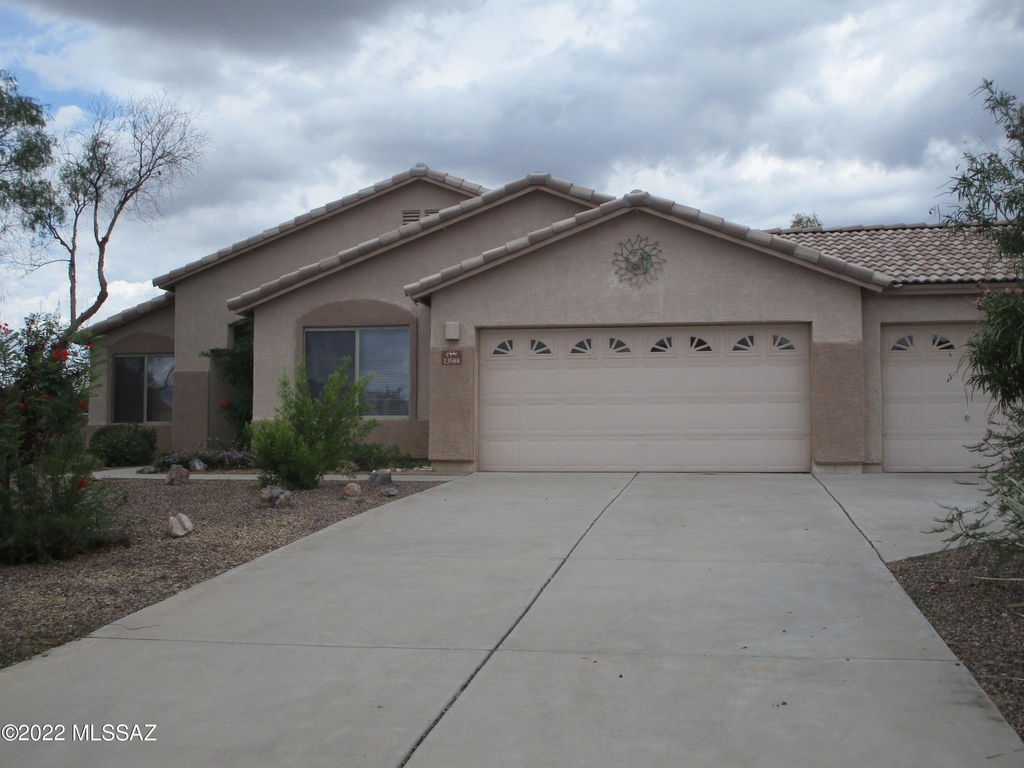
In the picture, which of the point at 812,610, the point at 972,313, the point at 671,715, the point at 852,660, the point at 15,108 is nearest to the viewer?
the point at 671,715

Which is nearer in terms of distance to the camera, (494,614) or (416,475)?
(494,614)

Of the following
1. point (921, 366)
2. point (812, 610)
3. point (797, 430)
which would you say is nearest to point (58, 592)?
point (812, 610)

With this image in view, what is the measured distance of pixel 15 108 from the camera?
24.5m

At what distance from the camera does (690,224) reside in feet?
45.1

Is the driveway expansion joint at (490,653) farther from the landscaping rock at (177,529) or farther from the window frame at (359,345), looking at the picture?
the window frame at (359,345)

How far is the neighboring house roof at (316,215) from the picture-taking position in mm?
18172

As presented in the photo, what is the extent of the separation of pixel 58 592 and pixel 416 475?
794cm

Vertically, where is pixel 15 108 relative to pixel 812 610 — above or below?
above

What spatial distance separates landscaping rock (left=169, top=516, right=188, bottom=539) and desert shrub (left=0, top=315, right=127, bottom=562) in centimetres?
90

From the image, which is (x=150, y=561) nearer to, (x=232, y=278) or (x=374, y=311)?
(x=374, y=311)

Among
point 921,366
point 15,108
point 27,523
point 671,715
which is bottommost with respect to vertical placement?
point 671,715

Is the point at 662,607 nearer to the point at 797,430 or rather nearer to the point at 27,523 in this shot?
the point at 27,523

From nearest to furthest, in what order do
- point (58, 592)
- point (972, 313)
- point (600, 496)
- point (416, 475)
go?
1. point (58, 592)
2. point (600, 496)
3. point (972, 313)
4. point (416, 475)

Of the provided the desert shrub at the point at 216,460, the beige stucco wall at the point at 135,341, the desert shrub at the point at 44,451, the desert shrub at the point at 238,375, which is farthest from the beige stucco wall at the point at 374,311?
the desert shrub at the point at 44,451
